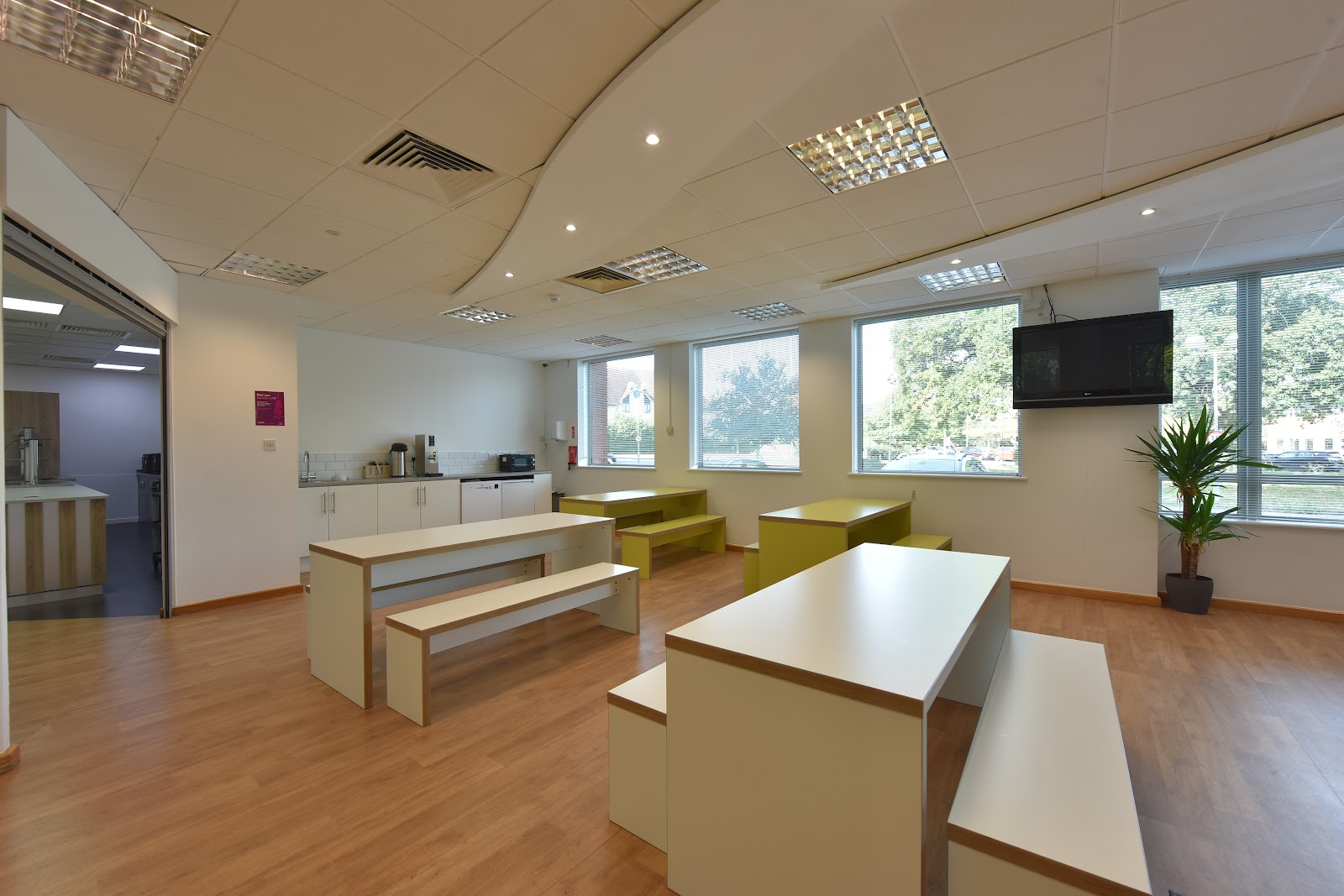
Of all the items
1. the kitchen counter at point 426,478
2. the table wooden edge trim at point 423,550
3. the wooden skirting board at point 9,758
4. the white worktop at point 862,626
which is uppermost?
the kitchen counter at point 426,478

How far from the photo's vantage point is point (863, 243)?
12.6ft

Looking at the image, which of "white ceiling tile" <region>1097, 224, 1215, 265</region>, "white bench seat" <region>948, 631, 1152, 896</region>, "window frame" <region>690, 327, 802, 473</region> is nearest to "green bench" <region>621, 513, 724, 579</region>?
"window frame" <region>690, 327, 802, 473</region>

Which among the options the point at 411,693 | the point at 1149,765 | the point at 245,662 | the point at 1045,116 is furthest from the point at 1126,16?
the point at 245,662

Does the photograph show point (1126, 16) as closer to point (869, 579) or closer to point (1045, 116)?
point (1045, 116)

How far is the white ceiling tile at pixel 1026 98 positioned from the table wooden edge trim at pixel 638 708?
260cm

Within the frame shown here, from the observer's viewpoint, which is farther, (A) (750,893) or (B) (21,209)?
(B) (21,209)

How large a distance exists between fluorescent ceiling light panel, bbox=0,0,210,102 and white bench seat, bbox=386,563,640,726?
2.49 m

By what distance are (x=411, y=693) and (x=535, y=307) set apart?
12.7ft

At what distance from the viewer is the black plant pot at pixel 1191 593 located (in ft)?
13.9

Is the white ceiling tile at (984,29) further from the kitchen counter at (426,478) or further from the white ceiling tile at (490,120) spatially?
the kitchen counter at (426,478)

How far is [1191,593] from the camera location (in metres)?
4.26

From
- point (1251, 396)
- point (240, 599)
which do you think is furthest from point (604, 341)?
point (1251, 396)

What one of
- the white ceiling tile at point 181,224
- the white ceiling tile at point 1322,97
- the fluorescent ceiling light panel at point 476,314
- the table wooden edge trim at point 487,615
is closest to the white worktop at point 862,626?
the table wooden edge trim at point 487,615

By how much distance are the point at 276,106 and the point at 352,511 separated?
4.73 metres
